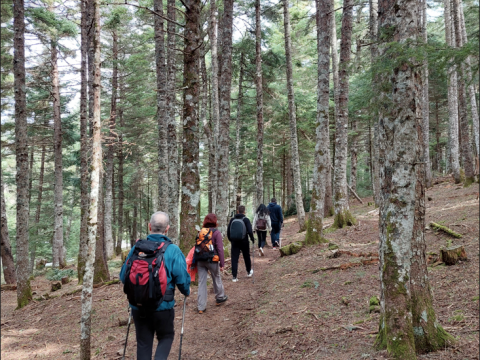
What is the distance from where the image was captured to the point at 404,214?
11.1 feet

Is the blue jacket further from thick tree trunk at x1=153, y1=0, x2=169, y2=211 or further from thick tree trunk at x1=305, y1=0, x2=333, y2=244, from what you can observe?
thick tree trunk at x1=153, y1=0, x2=169, y2=211

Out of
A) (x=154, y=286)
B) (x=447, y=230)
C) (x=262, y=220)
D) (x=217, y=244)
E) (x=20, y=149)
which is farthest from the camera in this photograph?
(x=262, y=220)

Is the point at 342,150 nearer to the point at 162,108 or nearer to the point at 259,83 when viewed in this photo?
the point at 259,83

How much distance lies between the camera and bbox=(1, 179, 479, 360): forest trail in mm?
4266

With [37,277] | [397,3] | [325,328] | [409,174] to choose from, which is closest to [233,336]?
[325,328]

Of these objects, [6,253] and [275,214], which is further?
[275,214]

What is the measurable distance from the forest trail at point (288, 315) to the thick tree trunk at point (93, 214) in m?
0.68

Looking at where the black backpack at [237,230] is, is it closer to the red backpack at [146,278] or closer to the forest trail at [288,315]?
the forest trail at [288,315]

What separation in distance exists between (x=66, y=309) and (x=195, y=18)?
29.4 ft

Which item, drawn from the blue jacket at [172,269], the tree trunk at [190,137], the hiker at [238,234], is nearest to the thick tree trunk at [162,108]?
the tree trunk at [190,137]

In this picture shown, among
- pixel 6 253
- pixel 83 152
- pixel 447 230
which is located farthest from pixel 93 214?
pixel 6 253

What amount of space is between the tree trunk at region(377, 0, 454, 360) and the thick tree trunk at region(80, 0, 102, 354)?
4.27 m

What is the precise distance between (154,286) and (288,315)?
3.17m

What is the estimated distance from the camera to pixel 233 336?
Answer: 5465 mm
